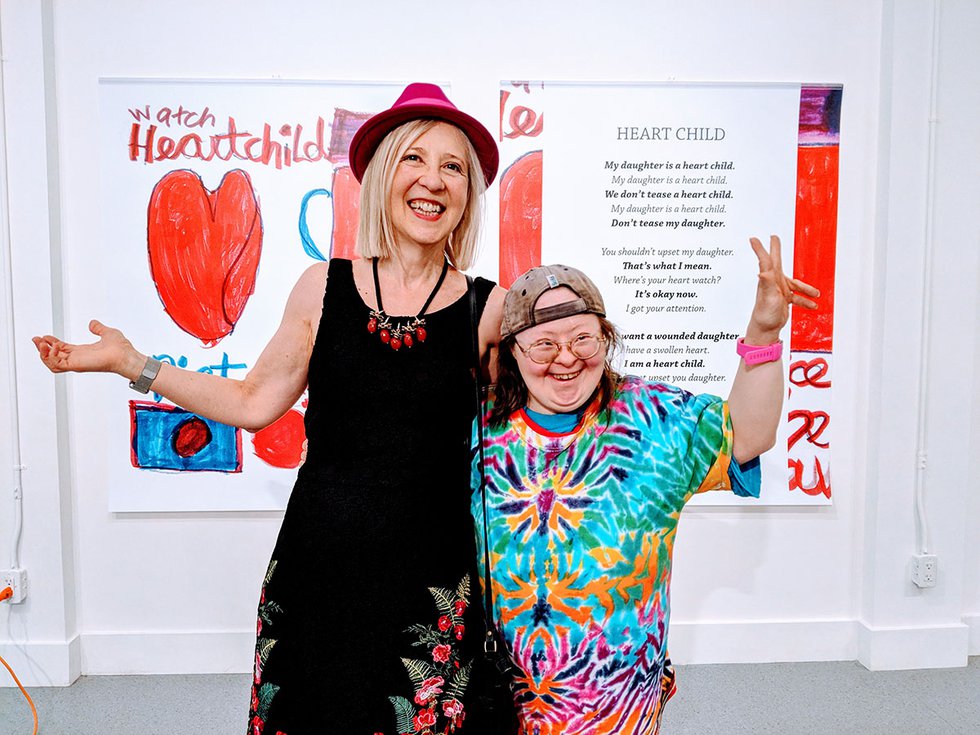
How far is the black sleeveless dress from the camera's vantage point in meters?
1.16

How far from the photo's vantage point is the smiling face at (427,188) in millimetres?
1264

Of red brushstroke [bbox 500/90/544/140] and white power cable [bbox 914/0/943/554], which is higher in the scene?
red brushstroke [bbox 500/90/544/140]

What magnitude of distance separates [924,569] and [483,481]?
2.15m

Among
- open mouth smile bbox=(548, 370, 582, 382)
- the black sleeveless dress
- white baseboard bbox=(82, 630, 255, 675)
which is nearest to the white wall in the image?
→ white baseboard bbox=(82, 630, 255, 675)

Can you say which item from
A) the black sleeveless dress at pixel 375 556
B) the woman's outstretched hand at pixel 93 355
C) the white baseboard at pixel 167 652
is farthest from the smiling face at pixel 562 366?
the white baseboard at pixel 167 652

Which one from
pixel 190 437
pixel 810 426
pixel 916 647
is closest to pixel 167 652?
pixel 190 437

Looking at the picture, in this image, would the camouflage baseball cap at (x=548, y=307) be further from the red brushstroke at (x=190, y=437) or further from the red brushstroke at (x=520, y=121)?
the red brushstroke at (x=190, y=437)

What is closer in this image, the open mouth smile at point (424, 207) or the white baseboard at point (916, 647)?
the open mouth smile at point (424, 207)

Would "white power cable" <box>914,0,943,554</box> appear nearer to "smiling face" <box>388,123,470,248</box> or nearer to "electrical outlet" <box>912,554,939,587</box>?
"electrical outlet" <box>912,554,939,587</box>

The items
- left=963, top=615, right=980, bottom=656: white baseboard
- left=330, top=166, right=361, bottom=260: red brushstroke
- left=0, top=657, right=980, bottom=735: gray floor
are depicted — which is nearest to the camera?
left=0, top=657, right=980, bottom=735: gray floor

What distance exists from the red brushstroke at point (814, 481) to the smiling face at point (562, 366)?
67.2 inches

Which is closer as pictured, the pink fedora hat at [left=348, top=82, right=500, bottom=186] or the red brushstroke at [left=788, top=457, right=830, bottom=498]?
the pink fedora hat at [left=348, top=82, right=500, bottom=186]

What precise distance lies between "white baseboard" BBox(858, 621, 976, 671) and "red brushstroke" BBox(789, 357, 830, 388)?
913 mm

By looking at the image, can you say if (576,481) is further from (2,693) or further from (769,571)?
(2,693)
